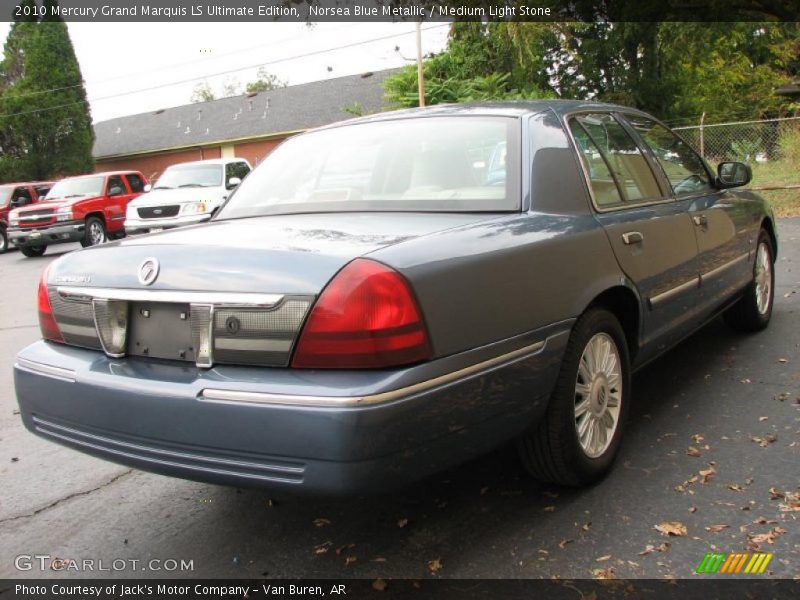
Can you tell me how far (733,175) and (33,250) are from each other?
55.8 feet

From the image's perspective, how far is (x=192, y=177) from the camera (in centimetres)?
1565

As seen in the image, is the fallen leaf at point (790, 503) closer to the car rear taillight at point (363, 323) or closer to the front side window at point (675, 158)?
the car rear taillight at point (363, 323)

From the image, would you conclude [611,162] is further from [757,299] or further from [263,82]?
[263,82]

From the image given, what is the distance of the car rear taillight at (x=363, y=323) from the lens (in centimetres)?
227

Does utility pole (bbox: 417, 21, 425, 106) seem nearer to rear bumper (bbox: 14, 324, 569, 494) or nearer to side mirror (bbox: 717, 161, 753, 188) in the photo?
side mirror (bbox: 717, 161, 753, 188)

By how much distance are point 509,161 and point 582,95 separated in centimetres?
2625

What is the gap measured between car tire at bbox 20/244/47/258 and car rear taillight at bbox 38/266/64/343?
52.4ft

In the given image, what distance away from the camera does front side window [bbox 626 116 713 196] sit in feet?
14.0

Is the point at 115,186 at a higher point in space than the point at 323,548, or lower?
higher

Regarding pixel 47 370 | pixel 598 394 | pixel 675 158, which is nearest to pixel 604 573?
pixel 598 394

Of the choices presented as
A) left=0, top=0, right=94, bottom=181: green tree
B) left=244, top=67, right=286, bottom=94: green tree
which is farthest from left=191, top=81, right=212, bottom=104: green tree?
left=0, top=0, right=94, bottom=181: green tree

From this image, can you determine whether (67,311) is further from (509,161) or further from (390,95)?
(390,95)

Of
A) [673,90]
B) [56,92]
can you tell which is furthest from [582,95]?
[56,92]

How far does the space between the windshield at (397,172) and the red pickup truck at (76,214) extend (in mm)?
13865
